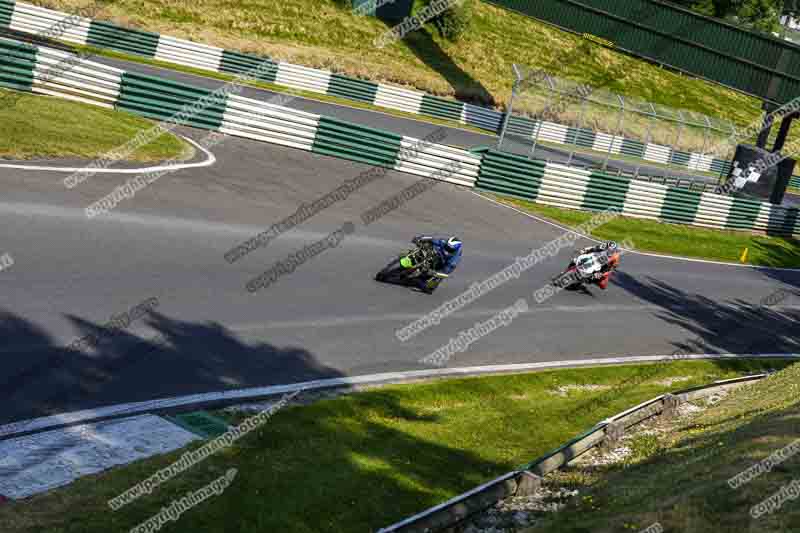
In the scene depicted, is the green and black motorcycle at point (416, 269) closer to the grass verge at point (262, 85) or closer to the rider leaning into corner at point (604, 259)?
the rider leaning into corner at point (604, 259)

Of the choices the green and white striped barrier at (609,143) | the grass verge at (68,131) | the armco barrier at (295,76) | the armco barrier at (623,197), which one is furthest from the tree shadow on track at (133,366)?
the armco barrier at (295,76)

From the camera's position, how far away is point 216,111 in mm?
24031

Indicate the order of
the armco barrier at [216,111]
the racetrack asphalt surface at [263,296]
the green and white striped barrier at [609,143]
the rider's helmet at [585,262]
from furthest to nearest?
the green and white striped barrier at [609,143], the armco barrier at [216,111], the rider's helmet at [585,262], the racetrack asphalt surface at [263,296]

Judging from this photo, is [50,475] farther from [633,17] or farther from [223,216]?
[633,17]

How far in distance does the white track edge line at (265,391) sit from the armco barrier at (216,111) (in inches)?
431

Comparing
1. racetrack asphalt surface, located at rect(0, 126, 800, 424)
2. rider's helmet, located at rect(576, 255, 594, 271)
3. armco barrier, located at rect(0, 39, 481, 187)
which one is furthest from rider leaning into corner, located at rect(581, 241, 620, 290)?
armco barrier, located at rect(0, 39, 481, 187)

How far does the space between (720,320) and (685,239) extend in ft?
30.8

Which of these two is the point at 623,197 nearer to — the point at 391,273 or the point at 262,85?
the point at 262,85

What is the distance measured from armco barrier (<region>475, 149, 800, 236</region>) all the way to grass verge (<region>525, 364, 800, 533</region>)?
1589 centimetres

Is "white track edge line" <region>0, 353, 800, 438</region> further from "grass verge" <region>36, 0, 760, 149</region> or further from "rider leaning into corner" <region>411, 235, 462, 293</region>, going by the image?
"grass verge" <region>36, 0, 760, 149</region>

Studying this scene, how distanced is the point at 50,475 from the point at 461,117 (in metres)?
35.8

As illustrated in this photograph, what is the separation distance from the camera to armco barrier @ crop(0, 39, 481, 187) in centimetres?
2120

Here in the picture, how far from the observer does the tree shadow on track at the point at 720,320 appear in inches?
814

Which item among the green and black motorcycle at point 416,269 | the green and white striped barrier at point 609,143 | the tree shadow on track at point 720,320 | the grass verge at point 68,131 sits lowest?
the tree shadow on track at point 720,320
